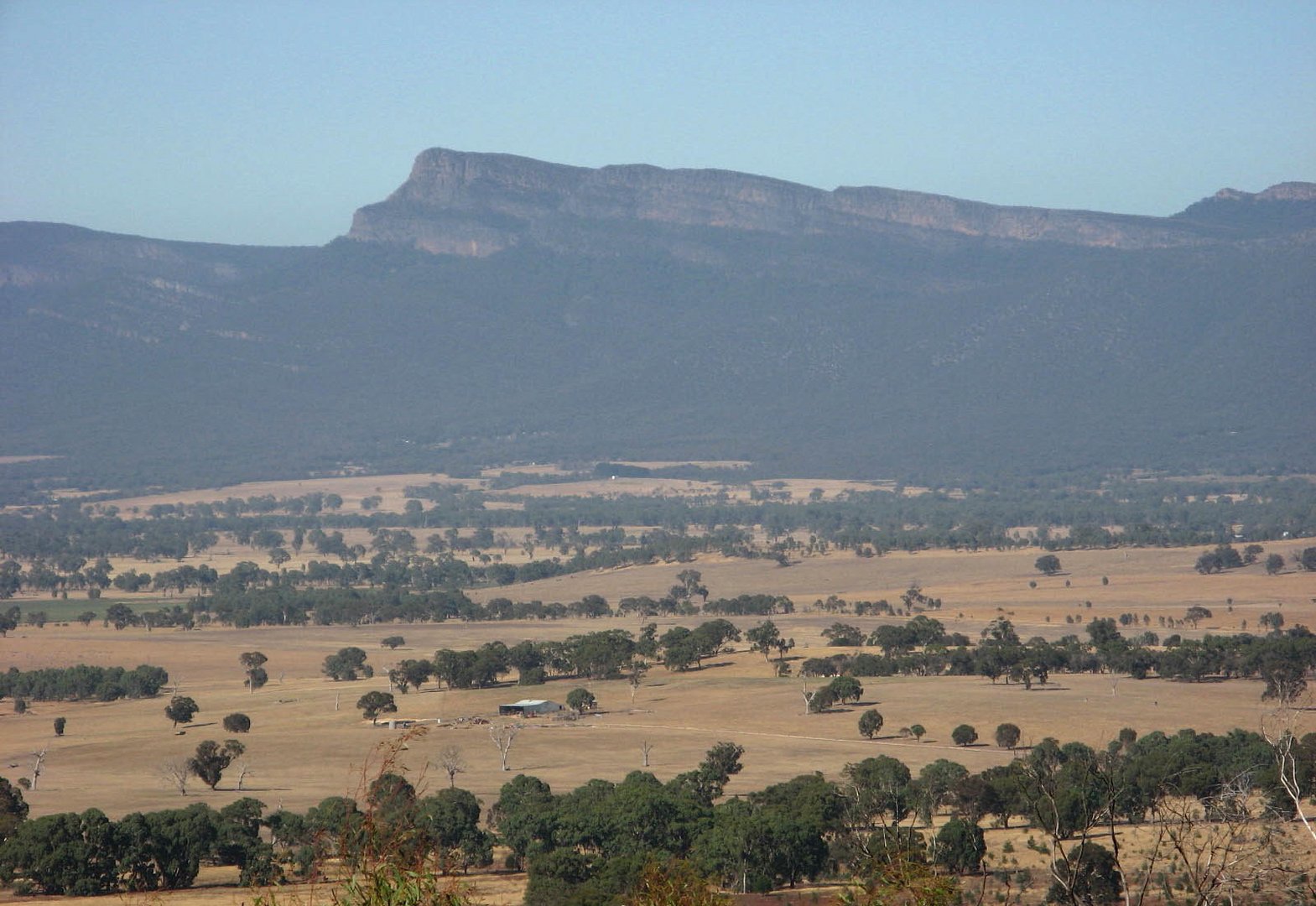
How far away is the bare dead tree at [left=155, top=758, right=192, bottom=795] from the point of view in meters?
51.6

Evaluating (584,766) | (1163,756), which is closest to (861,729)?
(584,766)

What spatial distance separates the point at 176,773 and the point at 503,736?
1172 centimetres

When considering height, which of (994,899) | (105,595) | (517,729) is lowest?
(105,595)

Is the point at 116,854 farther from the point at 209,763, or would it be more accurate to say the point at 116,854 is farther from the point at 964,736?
the point at 964,736

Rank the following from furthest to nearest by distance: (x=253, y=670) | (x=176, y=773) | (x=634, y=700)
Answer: (x=253, y=670)
(x=634, y=700)
(x=176, y=773)

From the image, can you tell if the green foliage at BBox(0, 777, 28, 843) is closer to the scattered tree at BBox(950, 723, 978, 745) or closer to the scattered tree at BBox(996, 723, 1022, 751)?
the scattered tree at BBox(950, 723, 978, 745)

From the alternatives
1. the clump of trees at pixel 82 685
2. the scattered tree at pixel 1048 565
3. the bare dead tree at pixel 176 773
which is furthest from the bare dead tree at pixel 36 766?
the scattered tree at pixel 1048 565

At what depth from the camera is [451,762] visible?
173ft

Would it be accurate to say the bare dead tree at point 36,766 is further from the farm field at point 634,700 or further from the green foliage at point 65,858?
the green foliage at point 65,858

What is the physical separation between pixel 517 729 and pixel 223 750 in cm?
1070

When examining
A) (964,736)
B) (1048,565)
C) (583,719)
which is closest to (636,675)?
(583,719)

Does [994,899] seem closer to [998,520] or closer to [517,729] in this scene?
[517,729]

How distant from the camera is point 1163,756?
142ft

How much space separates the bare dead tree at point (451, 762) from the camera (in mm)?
49875
